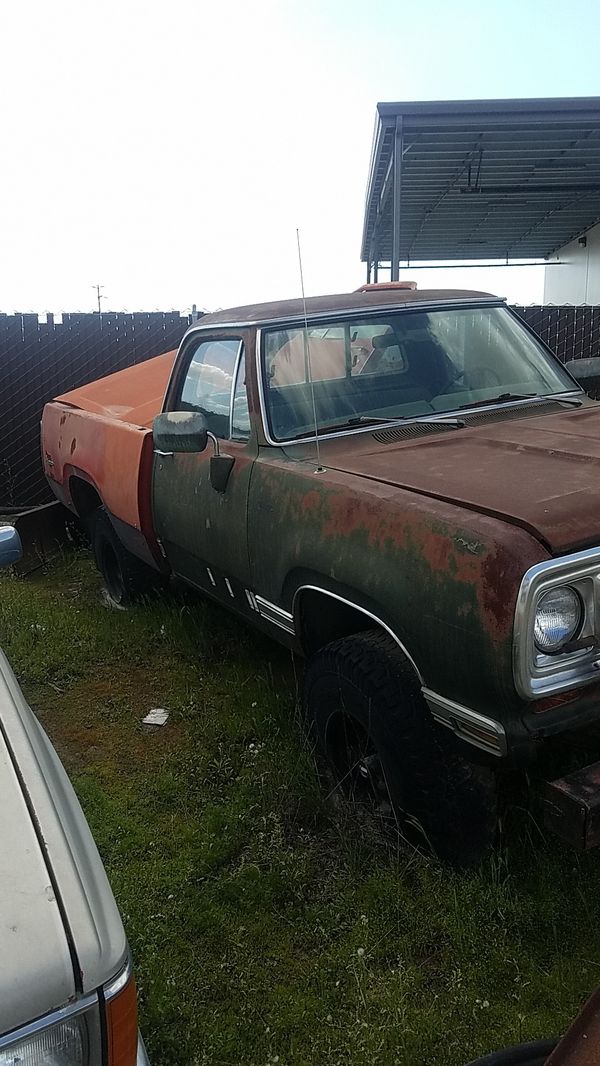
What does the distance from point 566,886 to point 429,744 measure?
2.09ft

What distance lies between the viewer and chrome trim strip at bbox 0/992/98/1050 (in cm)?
116

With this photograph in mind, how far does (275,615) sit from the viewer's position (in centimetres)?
322

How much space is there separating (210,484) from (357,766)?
1.42 m

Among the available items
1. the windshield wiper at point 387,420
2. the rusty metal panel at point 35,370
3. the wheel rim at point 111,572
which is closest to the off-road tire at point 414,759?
the windshield wiper at point 387,420

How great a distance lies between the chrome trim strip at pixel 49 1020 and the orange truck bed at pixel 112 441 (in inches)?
129

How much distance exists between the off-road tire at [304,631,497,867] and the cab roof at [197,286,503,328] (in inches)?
66.2

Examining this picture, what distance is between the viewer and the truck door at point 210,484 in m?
3.45

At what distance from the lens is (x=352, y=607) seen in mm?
2660

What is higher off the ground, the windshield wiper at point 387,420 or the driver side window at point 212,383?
the driver side window at point 212,383

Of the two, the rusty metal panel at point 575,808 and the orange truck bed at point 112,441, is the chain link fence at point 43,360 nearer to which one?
the orange truck bed at point 112,441

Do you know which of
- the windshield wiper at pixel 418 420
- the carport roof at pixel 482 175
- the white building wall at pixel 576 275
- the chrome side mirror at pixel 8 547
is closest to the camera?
the chrome side mirror at pixel 8 547

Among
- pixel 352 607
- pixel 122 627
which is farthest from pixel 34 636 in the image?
pixel 352 607

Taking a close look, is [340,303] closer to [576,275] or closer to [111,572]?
[111,572]

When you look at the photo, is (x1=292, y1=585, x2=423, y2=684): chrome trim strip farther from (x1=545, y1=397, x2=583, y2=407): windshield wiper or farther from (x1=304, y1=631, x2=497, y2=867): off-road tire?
(x1=545, y1=397, x2=583, y2=407): windshield wiper
